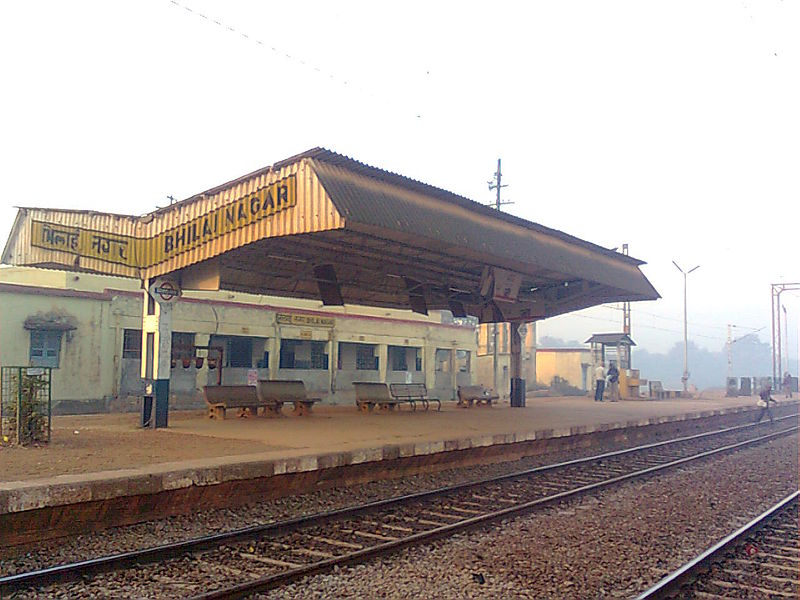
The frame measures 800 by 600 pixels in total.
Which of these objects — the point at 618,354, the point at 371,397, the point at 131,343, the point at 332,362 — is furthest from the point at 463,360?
the point at 371,397

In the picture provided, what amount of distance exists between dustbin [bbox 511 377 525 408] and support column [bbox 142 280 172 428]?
43.0 feet

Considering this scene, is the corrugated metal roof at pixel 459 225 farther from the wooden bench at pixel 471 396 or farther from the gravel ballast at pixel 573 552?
the wooden bench at pixel 471 396

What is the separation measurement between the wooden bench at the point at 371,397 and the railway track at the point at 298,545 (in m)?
8.39

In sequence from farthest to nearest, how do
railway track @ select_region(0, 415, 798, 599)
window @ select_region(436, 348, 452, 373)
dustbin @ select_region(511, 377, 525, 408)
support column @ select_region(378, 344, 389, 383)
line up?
window @ select_region(436, 348, 452, 373)
support column @ select_region(378, 344, 389, 383)
dustbin @ select_region(511, 377, 525, 408)
railway track @ select_region(0, 415, 798, 599)

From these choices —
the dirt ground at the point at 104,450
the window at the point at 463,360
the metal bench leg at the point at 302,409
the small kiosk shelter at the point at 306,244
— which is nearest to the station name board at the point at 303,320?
the small kiosk shelter at the point at 306,244

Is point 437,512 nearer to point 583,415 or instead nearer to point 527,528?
point 527,528

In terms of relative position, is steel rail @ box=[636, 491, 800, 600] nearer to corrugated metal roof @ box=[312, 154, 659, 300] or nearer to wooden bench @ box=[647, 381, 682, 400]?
corrugated metal roof @ box=[312, 154, 659, 300]

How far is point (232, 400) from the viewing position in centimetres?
1614

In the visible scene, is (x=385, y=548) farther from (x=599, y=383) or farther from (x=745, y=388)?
(x=745, y=388)

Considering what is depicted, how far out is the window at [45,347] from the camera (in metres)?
23.8

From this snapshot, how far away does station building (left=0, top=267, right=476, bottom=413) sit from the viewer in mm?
Answer: 23859

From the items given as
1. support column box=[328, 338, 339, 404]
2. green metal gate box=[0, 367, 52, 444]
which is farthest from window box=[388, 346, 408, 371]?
green metal gate box=[0, 367, 52, 444]

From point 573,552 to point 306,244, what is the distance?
8532 millimetres

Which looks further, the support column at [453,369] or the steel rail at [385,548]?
the support column at [453,369]
